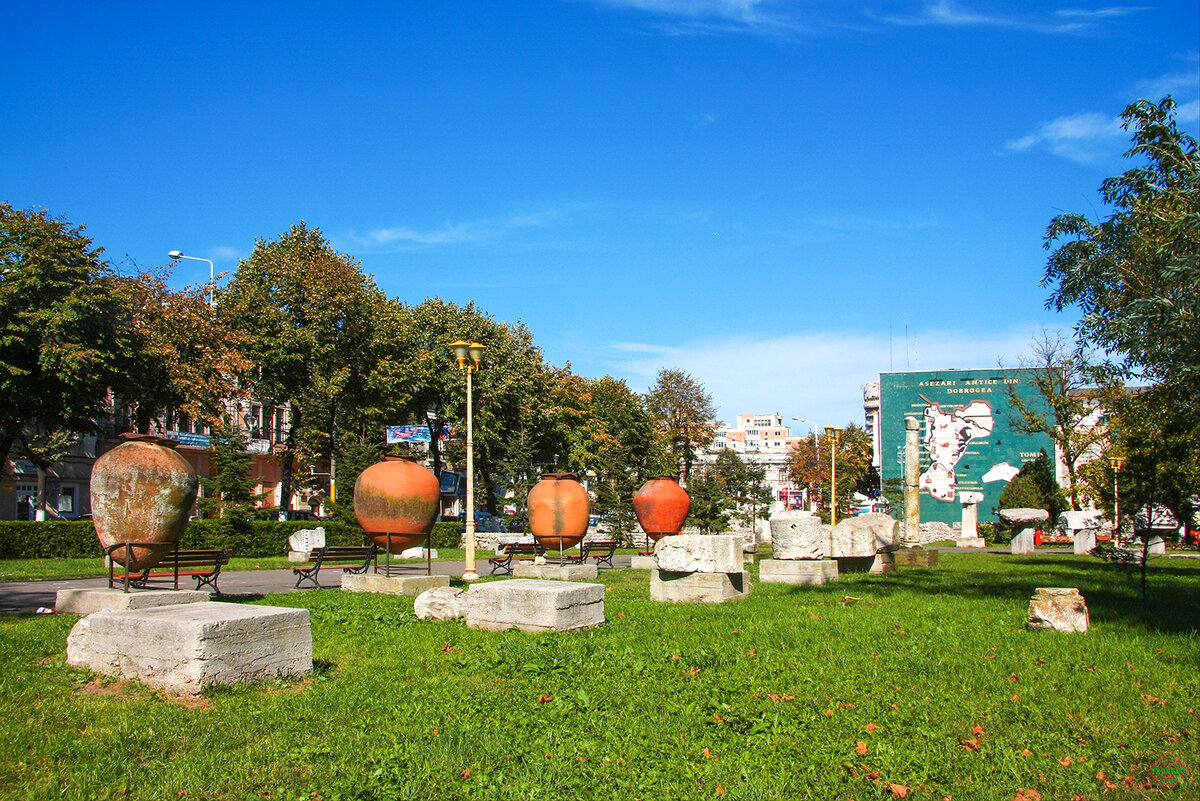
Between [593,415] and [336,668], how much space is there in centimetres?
→ 4334

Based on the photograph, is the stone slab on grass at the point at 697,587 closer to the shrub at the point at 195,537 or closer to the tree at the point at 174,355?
the shrub at the point at 195,537

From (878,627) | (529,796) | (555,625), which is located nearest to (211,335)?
(555,625)

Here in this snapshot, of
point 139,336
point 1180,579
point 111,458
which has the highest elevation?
point 139,336

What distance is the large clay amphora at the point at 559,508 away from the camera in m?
18.3

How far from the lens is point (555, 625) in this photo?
9.07 m

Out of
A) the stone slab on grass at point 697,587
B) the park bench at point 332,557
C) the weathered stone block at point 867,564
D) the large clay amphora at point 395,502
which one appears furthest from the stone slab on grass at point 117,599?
the weathered stone block at point 867,564

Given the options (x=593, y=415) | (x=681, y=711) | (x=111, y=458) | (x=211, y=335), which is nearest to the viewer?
(x=681, y=711)

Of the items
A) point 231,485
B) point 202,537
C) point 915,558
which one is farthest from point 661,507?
point 231,485

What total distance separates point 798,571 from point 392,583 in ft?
23.4

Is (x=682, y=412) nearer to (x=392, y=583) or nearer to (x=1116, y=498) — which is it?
(x=1116, y=498)

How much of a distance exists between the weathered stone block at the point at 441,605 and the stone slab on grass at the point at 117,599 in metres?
2.59

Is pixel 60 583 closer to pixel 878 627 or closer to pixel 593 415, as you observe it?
pixel 878 627

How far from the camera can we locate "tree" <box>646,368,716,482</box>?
53312 mm

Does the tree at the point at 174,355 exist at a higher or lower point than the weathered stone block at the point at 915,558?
higher
